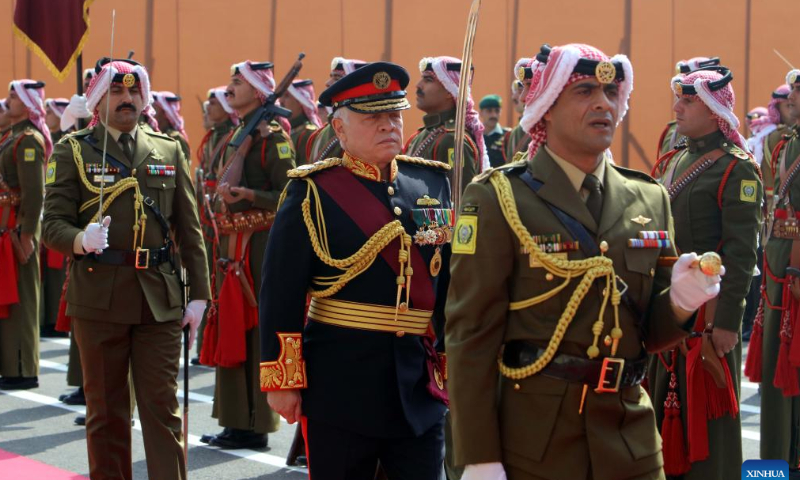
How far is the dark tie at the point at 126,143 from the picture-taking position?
231 inches

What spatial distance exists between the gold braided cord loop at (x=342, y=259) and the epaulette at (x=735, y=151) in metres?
2.07

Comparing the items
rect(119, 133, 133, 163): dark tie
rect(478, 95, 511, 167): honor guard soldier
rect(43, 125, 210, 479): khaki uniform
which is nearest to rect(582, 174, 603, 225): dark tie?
rect(43, 125, 210, 479): khaki uniform

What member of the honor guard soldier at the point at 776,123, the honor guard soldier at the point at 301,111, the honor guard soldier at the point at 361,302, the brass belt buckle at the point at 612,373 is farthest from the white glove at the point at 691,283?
the honor guard soldier at the point at 776,123

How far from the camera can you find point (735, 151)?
555cm

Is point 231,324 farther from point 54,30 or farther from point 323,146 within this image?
point 54,30

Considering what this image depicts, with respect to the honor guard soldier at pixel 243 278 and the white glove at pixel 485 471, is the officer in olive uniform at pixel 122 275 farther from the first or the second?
the white glove at pixel 485 471

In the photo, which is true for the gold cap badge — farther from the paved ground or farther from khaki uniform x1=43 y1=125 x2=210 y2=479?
the paved ground

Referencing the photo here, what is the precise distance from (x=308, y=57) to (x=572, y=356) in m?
13.8

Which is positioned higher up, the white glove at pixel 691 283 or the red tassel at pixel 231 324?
the white glove at pixel 691 283

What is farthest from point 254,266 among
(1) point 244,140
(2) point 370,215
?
(2) point 370,215

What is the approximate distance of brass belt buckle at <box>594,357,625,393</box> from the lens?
3236 millimetres

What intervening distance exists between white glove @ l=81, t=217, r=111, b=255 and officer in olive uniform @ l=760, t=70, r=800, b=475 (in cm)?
373

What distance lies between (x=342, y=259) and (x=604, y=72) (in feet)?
4.07

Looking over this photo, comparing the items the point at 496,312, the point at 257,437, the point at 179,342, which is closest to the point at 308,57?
the point at 257,437
